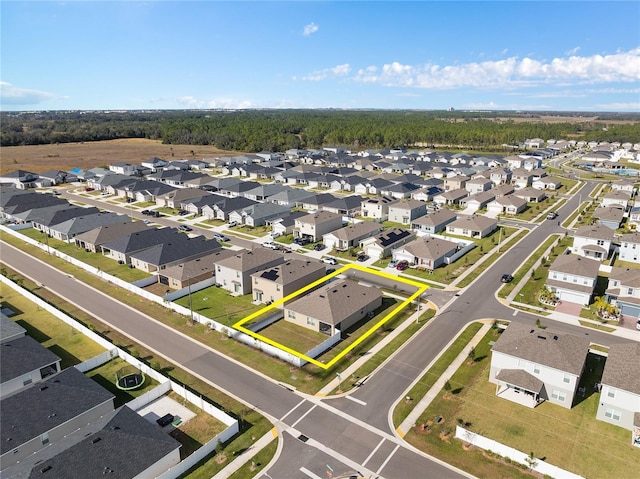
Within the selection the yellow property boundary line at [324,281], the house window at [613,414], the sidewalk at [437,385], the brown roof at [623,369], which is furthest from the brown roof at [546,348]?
the yellow property boundary line at [324,281]

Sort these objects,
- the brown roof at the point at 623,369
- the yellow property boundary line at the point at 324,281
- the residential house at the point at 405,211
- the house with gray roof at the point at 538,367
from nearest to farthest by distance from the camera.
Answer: the brown roof at the point at 623,369, the house with gray roof at the point at 538,367, the yellow property boundary line at the point at 324,281, the residential house at the point at 405,211

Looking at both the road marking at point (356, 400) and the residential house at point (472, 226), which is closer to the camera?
the road marking at point (356, 400)

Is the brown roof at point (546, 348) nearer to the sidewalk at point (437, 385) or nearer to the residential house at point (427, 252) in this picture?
the sidewalk at point (437, 385)

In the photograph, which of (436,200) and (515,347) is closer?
(515,347)

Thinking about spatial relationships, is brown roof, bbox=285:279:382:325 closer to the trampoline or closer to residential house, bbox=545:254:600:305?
the trampoline

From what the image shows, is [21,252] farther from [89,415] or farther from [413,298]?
[413,298]

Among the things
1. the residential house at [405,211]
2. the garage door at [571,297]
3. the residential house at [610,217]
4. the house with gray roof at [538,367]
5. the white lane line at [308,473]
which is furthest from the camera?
the residential house at [405,211]

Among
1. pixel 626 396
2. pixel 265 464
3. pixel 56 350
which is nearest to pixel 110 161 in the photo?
pixel 56 350
